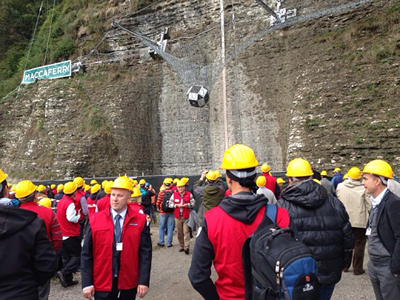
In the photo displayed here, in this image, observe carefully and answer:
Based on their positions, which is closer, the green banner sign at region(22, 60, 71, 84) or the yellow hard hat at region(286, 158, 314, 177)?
the yellow hard hat at region(286, 158, 314, 177)

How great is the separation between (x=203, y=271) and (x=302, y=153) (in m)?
11.3

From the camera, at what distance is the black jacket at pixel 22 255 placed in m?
2.41

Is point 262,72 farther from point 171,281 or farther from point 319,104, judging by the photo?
point 171,281

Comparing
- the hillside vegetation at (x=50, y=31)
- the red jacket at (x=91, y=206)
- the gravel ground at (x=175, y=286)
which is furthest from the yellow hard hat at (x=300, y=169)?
the hillside vegetation at (x=50, y=31)

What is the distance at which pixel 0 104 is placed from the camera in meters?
24.4

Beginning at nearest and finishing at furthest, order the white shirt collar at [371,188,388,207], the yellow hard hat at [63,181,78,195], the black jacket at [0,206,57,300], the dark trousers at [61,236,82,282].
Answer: the black jacket at [0,206,57,300], the white shirt collar at [371,188,388,207], the yellow hard hat at [63,181,78,195], the dark trousers at [61,236,82,282]

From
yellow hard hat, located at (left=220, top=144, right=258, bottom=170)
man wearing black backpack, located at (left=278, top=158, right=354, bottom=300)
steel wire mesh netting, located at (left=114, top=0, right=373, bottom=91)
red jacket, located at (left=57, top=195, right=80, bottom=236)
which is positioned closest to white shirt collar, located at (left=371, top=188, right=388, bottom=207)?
man wearing black backpack, located at (left=278, top=158, right=354, bottom=300)

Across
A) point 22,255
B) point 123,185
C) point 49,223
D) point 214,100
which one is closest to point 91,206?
point 49,223

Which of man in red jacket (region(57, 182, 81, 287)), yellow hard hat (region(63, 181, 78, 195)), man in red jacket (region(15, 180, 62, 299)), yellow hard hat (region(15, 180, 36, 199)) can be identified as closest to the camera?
man in red jacket (region(15, 180, 62, 299))

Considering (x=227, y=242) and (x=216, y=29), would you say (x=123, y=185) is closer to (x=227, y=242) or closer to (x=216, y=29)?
(x=227, y=242)

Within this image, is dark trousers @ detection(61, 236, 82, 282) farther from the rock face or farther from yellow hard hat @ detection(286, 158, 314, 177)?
the rock face

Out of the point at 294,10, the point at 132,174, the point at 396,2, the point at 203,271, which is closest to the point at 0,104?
the point at 132,174

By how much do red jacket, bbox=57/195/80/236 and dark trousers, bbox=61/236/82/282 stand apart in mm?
136

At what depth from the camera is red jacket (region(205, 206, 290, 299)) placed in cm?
212
